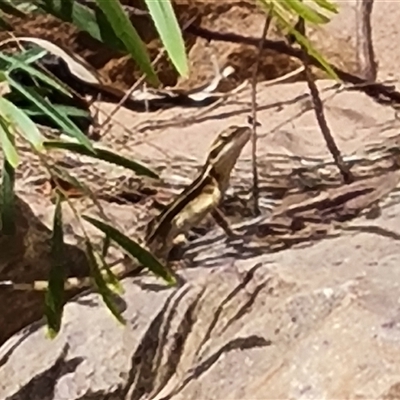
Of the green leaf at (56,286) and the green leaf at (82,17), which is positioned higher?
the green leaf at (82,17)

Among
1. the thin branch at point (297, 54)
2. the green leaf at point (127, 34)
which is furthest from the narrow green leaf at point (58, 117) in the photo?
the thin branch at point (297, 54)

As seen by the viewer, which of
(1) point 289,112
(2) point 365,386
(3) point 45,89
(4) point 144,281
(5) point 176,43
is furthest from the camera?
(1) point 289,112

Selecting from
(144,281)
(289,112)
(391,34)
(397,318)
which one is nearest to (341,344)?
(397,318)

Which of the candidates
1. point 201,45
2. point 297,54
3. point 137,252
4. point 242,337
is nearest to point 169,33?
point 137,252

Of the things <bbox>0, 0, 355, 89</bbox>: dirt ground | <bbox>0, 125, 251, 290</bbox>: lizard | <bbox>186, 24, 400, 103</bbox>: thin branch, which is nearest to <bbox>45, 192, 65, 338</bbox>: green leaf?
<bbox>0, 125, 251, 290</bbox>: lizard

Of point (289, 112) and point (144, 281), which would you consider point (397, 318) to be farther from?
point (289, 112)

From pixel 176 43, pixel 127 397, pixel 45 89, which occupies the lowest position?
pixel 127 397

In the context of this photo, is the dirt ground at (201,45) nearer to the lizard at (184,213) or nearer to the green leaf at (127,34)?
the lizard at (184,213)
